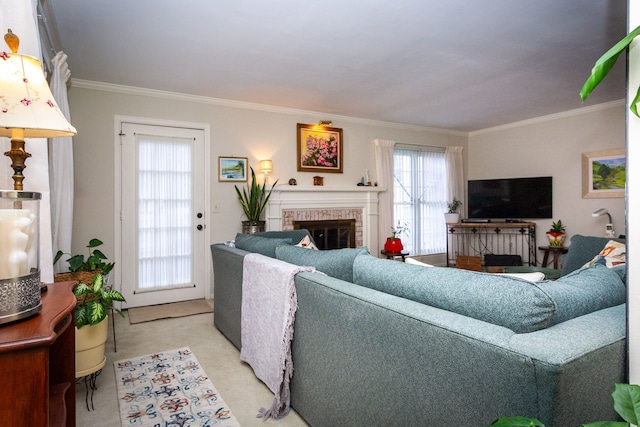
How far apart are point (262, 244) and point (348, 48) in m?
1.85

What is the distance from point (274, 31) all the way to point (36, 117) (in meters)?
2.08

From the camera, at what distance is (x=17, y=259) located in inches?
36.7

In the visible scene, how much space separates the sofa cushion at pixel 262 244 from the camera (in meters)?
2.63

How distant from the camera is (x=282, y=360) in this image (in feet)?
6.43

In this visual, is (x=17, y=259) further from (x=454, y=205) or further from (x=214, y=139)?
(x=454, y=205)

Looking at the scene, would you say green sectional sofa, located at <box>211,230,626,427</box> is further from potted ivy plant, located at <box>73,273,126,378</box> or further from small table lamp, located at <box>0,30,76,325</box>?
potted ivy plant, located at <box>73,273,126,378</box>

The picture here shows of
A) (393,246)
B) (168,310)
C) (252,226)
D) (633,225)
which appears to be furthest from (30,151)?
(393,246)

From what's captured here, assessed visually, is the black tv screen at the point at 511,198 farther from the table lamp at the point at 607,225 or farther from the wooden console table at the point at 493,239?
the table lamp at the point at 607,225

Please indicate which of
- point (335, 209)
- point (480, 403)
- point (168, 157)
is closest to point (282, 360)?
point (480, 403)

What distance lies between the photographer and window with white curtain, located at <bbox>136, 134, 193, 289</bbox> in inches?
167

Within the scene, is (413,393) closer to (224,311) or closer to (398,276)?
(398,276)

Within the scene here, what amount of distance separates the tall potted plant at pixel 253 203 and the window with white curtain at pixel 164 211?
67 centimetres

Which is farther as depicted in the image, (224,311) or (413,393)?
(224,311)

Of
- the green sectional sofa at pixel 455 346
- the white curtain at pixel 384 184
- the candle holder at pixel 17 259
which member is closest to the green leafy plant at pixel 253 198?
the white curtain at pixel 384 184
